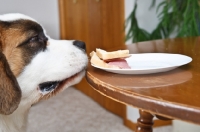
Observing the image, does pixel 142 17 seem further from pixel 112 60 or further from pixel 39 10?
pixel 39 10

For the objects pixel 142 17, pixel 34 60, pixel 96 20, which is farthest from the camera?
pixel 96 20

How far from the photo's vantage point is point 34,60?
40.0 inches

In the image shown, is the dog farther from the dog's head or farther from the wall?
the wall

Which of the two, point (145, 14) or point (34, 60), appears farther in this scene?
point (145, 14)

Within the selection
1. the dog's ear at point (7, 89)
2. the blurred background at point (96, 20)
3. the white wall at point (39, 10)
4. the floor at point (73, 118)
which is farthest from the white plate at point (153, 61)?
the white wall at point (39, 10)

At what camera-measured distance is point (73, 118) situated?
235 cm

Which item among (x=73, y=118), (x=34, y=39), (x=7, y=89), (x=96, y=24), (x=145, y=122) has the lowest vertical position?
(x=73, y=118)

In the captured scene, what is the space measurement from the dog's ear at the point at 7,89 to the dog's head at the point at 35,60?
17 millimetres

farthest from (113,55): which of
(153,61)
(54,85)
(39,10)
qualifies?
(39,10)

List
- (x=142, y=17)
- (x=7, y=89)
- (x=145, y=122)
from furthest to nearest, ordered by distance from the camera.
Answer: (x=142, y=17)
(x=145, y=122)
(x=7, y=89)

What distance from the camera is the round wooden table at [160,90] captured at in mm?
611

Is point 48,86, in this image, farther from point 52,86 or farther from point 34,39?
point 34,39

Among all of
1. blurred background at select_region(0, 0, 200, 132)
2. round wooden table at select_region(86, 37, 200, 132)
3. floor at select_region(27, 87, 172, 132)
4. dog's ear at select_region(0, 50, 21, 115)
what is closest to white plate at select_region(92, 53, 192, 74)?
round wooden table at select_region(86, 37, 200, 132)

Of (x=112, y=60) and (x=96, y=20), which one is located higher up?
(x=112, y=60)
